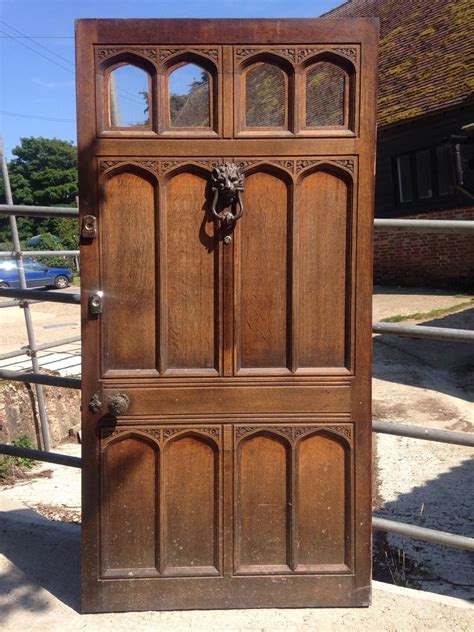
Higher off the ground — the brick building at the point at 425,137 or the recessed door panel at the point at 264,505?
the brick building at the point at 425,137

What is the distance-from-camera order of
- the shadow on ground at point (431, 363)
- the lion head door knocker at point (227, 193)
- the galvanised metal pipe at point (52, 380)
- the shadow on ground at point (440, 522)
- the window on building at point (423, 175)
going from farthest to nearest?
1. the window on building at point (423, 175)
2. the shadow on ground at point (431, 363)
3. the shadow on ground at point (440, 522)
4. the galvanised metal pipe at point (52, 380)
5. the lion head door knocker at point (227, 193)

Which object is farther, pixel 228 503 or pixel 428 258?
pixel 428 258

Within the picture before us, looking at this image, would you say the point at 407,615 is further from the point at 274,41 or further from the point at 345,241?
the point at 274,41

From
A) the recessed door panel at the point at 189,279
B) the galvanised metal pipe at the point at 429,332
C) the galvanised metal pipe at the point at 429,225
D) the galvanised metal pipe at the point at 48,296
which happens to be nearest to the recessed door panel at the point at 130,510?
the recessed door panel at the point at 189,279

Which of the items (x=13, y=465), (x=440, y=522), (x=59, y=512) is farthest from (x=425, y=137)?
(x=59, y=512)

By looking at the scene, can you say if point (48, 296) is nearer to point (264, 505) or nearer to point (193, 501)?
point (193, 501)

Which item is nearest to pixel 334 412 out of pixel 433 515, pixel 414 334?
pixel 414 334

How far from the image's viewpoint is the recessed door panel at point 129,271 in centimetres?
239

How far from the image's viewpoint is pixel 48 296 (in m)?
2.72

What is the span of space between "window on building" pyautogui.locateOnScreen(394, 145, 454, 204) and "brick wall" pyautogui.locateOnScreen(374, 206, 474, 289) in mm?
543

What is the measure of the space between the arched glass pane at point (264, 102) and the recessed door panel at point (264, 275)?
8.1 inches

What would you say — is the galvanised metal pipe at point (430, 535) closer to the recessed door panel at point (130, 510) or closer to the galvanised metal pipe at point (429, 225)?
the recessed door panel at point (130, 510)

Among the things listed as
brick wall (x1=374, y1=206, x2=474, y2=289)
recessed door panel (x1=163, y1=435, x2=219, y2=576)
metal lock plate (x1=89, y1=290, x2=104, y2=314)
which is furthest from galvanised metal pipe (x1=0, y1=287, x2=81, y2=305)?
brick wall (x1=374, y1=206, x2=474, y2=289)

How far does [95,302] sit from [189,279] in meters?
0.38
